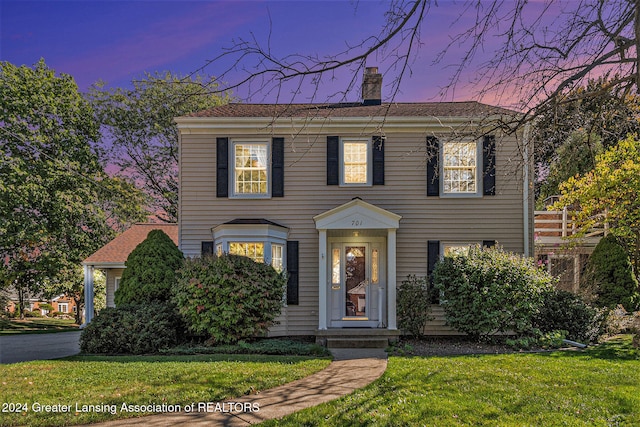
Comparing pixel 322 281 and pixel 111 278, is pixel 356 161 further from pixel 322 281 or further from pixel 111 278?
pixel 111 278

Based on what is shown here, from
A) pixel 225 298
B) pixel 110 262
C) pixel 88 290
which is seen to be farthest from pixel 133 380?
pixel 88 290

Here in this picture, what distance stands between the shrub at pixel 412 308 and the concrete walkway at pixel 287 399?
9.01 ft

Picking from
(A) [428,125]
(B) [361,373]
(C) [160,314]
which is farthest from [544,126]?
(C) [160,314]

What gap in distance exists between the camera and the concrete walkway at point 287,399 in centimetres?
486

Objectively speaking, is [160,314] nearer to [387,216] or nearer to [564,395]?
[387,216]

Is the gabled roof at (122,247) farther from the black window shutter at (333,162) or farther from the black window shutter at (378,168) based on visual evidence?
the black window shutter at (378,168)

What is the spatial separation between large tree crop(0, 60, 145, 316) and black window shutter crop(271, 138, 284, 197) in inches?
477

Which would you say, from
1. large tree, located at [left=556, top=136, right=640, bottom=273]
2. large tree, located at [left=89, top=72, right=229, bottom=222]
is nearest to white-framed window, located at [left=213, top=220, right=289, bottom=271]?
large tree, located at [left=556, top=136, right=640, bottom=273]

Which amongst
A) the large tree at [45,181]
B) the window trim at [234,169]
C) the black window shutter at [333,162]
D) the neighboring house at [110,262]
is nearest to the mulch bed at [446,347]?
the black window shutter at [333,162]

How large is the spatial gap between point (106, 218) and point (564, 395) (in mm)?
20506

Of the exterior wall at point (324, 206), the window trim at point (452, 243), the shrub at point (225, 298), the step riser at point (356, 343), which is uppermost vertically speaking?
the exterior wall at point (324, 206)

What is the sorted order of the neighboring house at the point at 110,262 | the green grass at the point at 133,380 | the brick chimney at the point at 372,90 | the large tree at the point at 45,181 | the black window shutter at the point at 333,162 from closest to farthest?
the green grass at the point at 133,380, the black window shutter at the point at 333,162, the brick chimney at the point at 372,90, the neighboring house at the point at 110,262, the large tree at the point at 45,181

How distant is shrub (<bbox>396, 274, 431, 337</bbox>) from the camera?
10594 mm

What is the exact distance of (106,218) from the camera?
2098 centimetres
